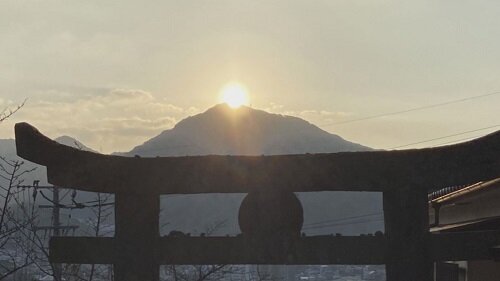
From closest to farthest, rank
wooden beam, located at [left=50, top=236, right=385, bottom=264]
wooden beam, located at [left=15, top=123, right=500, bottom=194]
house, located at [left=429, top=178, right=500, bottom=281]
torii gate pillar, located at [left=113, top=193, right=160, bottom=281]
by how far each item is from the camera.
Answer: wooden beam, located at [left=15, top=123, right=500, bottom=194], wooden beam, located at [left=50, top=236, right=385, bottom=264], torii gate pillar, located at [left=113, top=193, right=160, bottom=281], house, located at [left=429, top=178, right=500, bottom=281]

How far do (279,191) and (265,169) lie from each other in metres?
0.19

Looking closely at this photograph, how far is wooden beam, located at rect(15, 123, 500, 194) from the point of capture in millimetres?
4555

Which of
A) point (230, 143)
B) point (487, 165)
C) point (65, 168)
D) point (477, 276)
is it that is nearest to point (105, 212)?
point (477, 276)

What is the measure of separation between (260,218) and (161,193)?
75 centimetres

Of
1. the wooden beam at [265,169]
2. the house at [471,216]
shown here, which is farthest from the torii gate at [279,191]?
the house at [471,216]

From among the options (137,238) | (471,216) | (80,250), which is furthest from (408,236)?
(471,216)

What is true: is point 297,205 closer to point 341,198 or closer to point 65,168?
point 65,168

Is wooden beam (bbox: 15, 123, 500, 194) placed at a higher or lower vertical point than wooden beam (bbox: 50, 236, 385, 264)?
higher

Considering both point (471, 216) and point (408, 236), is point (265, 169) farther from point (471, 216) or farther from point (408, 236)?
point (471, 216)

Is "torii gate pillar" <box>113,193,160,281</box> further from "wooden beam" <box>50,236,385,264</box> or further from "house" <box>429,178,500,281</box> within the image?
"house" <box>429,178,500,281</box>

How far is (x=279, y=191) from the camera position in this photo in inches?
186

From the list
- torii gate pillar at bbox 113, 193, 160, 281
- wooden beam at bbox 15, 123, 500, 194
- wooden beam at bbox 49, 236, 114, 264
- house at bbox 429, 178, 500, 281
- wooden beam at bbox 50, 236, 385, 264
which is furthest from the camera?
house at bbox 429, 178, 500, 281

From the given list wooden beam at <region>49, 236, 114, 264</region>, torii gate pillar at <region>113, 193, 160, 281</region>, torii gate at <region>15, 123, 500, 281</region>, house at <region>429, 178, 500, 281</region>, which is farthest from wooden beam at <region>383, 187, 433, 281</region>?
house at <region>429, 178, 500, 281</region>

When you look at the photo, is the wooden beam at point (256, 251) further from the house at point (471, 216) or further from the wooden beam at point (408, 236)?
the house at point (471, 216)
